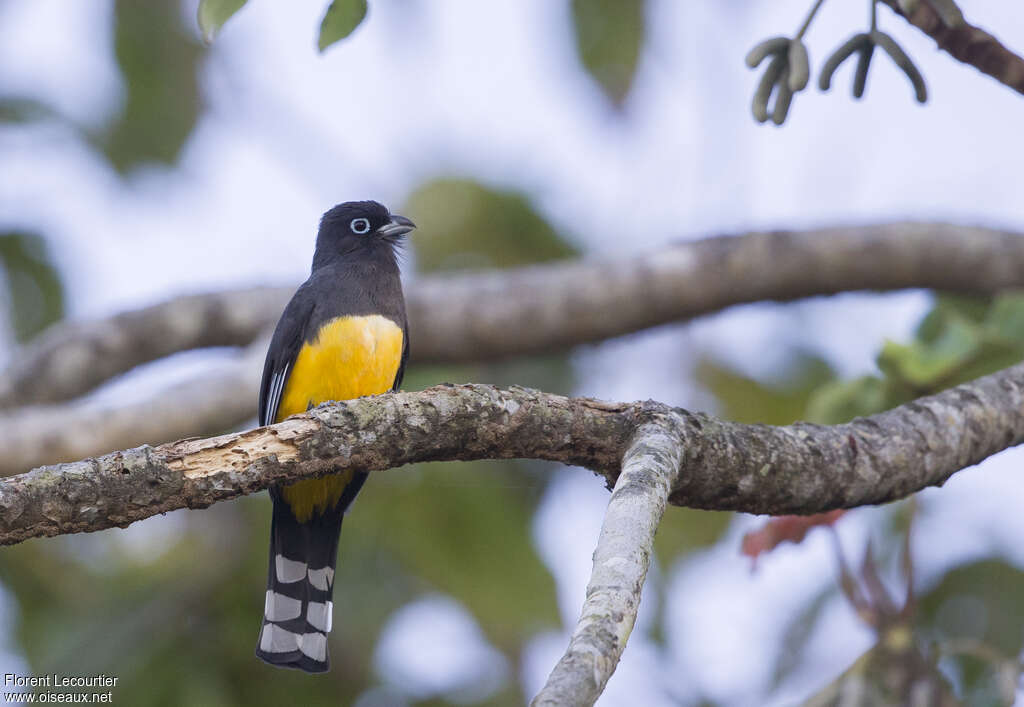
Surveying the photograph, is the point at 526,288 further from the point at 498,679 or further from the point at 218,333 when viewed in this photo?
the point at 498,679

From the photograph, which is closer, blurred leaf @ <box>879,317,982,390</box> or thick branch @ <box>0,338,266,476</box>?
blurred leaf @ <box>879,317,982,390</box>

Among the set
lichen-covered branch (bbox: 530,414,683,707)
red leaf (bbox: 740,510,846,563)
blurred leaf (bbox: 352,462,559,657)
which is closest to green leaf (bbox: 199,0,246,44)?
lichen-covered branch (bbox: 530,414,683,707)

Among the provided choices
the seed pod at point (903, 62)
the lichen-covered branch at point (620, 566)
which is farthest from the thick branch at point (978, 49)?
the lichen-covered branch at point (620, 566)

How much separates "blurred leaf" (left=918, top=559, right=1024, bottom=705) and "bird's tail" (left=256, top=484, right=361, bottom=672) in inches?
102

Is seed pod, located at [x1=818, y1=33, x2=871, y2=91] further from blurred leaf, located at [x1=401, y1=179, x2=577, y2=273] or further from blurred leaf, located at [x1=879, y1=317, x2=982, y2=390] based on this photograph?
blurred leaf, located at [x1=401, y1=179, x2=577, y2=273]

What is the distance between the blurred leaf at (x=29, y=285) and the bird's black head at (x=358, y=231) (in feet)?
8.88

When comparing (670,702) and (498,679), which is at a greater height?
(498,679)

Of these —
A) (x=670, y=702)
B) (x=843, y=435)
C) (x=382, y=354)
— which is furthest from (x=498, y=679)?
(x=843, y=435)

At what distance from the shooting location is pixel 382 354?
448 centimetres

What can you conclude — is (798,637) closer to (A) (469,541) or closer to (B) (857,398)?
(A) (469,541)

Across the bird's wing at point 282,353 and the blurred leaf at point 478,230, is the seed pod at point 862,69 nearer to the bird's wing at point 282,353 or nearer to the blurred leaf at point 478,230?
the bird's wing at point 282,353

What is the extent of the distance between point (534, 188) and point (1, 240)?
11.0ft

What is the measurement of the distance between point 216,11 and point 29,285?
5.40 metres

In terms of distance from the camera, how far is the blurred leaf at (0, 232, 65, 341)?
7.28 meters
